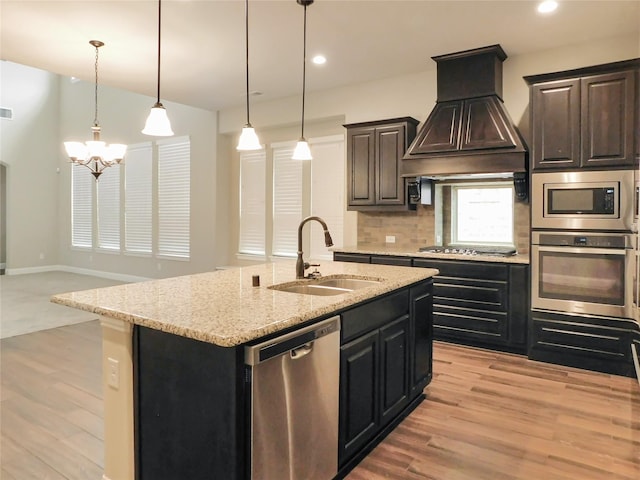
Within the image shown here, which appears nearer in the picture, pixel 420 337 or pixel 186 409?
pixel 186 409

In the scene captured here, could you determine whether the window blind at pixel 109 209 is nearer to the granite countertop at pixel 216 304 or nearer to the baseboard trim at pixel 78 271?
the baseboard trim at pixel 78 271

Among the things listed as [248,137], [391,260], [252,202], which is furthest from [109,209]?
[248,137]

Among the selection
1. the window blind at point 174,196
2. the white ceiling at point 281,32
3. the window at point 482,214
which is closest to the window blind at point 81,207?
the window blind at point 174,196

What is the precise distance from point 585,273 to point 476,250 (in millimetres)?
1035

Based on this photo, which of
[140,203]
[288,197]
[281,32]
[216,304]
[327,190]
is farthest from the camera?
[140,203]

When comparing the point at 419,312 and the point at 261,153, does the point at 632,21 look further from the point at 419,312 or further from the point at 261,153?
the point at 261,153

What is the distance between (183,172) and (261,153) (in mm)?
1727

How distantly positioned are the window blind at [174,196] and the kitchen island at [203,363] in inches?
208

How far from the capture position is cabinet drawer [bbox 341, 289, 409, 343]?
84.7 inches

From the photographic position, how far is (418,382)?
2.96m

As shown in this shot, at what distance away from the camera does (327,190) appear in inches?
238

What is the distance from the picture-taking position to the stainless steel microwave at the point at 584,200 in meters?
3.47

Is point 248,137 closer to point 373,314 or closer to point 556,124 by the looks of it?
point 373,314

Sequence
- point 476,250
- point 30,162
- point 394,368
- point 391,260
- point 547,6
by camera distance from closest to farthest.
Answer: point 394,368
point 547,6
point 476,250
point 391,260
point 30,162
